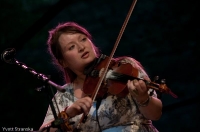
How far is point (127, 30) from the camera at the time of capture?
276 centimetres

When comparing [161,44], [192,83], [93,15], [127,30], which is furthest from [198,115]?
[93,15]

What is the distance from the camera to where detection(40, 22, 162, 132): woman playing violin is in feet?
4.50

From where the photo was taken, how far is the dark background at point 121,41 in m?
2.67

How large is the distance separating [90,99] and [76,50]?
0.37m

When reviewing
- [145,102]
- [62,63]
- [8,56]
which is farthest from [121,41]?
[8,56]

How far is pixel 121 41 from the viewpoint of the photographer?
2734mm

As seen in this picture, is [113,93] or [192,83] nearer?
[113,93]

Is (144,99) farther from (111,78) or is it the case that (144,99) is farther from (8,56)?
(8,56)

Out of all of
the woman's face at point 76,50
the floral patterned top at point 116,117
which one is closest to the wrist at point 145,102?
the floral patterned top at point 116,117

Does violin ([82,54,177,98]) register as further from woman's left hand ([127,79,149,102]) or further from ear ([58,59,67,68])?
ear ([58,59,67,68])

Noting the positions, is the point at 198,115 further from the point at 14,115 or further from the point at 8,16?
the point at 8,16

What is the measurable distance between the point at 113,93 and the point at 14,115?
4.52 feet

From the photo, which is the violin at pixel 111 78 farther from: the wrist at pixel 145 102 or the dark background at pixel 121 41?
the dark background at pixel 121 41

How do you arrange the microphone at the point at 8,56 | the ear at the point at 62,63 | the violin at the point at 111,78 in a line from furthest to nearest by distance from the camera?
the ear at the point at 62,63, the violin at the point at 111,78, the microphone at the point at 8,56
